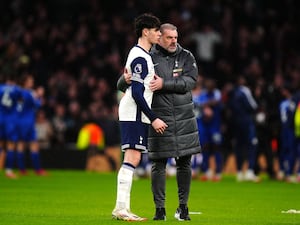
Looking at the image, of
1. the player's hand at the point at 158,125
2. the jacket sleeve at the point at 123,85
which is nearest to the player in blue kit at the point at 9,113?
the jacket sleeve at the point at 123,85

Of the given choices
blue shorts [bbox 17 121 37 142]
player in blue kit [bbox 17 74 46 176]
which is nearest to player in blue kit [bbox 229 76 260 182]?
player in blue kit [bbox 17 74 46 176]

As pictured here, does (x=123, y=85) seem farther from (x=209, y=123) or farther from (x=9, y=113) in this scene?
(x=9, y=113)

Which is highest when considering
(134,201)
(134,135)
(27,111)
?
(27,111)

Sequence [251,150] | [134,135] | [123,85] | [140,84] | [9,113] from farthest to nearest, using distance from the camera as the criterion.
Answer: [9,113], [251,150], [123,85], [134,135], [140,84]

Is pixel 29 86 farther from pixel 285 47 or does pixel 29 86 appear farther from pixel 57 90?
pixel 285 47

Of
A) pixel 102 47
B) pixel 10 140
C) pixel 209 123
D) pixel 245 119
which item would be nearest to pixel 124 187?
pixel 245 119

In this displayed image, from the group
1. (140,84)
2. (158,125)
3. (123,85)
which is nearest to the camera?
(158,125)

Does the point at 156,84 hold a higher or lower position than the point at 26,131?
lower

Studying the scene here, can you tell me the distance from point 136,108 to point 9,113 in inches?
488

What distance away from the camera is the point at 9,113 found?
23516 millimetres

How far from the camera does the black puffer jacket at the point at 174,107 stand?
11820mm

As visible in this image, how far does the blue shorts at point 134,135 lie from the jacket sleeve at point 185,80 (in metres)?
0.59

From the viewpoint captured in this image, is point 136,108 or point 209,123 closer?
point 136,108

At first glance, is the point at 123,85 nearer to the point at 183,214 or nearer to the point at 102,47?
the point at 183,214
